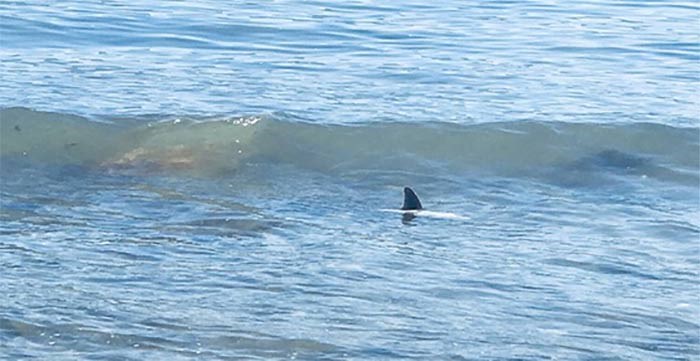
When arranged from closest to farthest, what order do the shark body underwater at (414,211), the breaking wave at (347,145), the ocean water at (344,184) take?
the ocean water at (344,184) < the shark body underwater at (414,211) < the breaking wave at (347,145)

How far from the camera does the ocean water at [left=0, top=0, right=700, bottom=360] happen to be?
552 centimetres

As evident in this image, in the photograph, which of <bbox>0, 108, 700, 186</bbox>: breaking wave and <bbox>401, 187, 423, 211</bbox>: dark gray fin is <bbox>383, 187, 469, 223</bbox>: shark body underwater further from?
<bbox>0, 108, 700, 186</bbox>: breaking wave

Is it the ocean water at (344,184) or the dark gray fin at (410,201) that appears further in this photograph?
the dark gray fin at (410,201)

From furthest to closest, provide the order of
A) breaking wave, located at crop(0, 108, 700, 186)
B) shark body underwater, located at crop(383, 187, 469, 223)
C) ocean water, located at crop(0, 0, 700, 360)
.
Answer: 1. breaking wave, located at crop(0, 108, 700, 186)
2. shark body underwater, located at crop(383, 187, 469, 223)
3. ocean water, located at crop(0, 0, 700, 360)

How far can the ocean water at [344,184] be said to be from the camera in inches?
217

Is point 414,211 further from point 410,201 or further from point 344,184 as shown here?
point 344,184

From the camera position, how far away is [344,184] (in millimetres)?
8250

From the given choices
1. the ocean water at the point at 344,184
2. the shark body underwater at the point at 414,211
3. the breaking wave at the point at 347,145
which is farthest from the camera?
the breaking wave at the point at 347,145

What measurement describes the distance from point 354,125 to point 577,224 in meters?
2.51

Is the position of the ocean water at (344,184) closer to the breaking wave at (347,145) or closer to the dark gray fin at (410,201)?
the breaking wave at (347,145)

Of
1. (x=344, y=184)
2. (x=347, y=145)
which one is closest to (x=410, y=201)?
(x=344, y=184)

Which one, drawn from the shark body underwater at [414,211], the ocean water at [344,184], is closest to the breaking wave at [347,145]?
the ocean water at [344,184]

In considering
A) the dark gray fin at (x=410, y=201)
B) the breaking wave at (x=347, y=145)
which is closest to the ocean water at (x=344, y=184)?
the breaking wave at (x=347, y=145)

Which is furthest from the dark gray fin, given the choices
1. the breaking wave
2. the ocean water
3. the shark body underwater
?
the breaking wave
